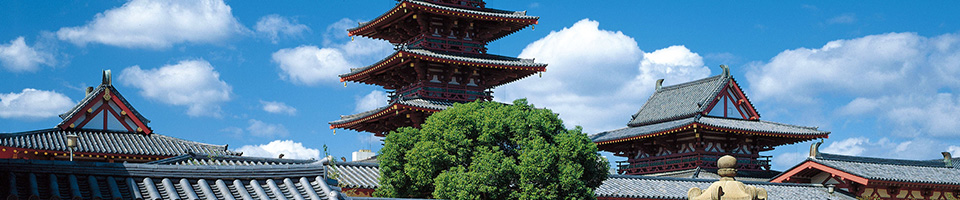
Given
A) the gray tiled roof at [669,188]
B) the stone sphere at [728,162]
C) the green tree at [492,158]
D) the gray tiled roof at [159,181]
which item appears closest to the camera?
the stone sphere at [728,162]

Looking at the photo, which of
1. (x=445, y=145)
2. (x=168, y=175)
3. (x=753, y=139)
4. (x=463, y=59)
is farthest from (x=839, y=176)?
(x=168, y=175)

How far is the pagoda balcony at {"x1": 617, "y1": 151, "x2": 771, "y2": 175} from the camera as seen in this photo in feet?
122

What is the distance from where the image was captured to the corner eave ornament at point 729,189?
353 inches

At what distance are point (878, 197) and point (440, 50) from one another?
1729 cm

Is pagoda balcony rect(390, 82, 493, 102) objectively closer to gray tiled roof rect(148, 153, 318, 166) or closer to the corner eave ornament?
gray tiled roof rect(148, 153, 318, 166)

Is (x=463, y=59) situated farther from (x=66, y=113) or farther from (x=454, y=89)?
(x=66, y=113)

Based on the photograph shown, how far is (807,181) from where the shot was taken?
34688 millimetres

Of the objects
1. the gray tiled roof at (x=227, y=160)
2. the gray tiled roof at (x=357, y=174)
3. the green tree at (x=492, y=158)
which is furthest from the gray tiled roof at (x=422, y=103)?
the green tree at (x=492, y=158)

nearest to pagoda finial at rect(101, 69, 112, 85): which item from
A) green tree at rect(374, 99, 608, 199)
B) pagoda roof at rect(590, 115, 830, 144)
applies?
green tree at rect(374, 99, 608, 199)

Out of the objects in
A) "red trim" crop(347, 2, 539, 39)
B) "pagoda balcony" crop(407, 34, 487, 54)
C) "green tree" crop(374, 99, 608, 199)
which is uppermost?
"red trim" crop(347, 2, 539, 39)

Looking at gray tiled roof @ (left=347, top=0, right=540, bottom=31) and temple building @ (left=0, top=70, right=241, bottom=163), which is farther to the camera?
gray tiled roof @ (left=347, top=0, right=540, bottom=31)

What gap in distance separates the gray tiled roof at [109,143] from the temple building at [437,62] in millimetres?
6519

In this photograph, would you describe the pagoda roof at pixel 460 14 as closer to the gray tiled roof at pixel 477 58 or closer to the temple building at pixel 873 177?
the gray tiled roof at pixel 477 58

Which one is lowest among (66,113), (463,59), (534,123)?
(534,123)
